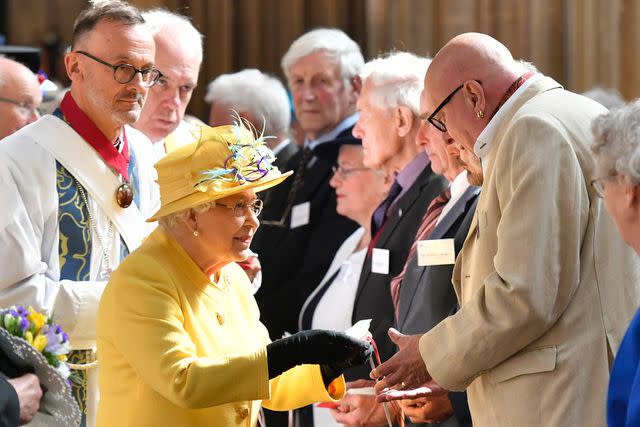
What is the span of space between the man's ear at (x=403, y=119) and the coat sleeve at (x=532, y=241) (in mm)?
1556

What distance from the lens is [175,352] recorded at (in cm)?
294

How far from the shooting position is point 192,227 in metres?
3.17

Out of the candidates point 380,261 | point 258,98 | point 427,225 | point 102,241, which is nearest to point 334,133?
point 258,98

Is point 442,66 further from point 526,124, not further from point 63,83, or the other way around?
point 63,83

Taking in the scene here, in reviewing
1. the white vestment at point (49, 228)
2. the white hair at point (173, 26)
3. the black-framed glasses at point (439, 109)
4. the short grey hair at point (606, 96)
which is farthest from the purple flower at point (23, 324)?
the short grey hair at point (606, 96)

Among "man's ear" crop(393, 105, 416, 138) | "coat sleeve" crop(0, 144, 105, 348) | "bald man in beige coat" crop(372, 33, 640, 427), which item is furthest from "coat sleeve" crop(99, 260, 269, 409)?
"man's ear" crop(393, 105, 416, 138)

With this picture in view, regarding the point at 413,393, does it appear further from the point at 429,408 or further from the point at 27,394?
the point at 27,394

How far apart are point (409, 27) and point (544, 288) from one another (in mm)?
5175

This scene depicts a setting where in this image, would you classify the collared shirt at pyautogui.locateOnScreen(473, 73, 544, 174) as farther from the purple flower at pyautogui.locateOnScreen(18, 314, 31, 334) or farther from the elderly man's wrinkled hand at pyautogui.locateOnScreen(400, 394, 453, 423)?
the purple flower at pyautogui.locateOnScreen(18, 314, 31, 334)

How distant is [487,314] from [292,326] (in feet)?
8.08

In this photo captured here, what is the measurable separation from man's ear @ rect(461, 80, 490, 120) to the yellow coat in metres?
0.84

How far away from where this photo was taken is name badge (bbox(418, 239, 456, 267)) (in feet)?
12.4

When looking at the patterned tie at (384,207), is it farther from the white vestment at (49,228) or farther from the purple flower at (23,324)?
the purple flower at (23,324)

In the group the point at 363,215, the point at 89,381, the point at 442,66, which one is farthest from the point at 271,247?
the point at 442,66
